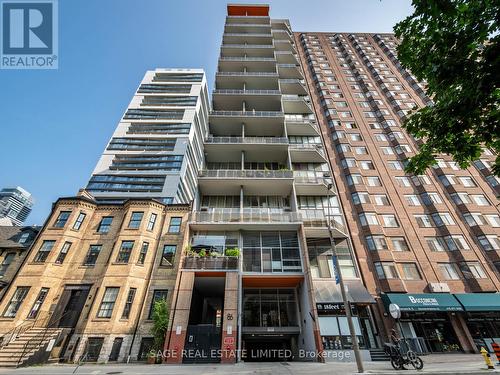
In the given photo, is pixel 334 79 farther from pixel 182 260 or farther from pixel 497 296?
pixel 182 260

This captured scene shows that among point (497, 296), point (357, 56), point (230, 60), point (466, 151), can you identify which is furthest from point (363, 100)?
point (466, 151)

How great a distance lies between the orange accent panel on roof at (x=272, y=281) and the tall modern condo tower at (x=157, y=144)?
122 ft

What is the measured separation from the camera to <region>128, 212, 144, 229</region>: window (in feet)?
69.9

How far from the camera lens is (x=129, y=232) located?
2086 centimetres

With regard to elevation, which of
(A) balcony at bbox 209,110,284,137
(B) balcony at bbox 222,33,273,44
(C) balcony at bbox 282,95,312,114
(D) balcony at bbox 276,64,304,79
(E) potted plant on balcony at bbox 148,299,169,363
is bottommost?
(E) potted plant on balcony at bbox 148,299,169,363

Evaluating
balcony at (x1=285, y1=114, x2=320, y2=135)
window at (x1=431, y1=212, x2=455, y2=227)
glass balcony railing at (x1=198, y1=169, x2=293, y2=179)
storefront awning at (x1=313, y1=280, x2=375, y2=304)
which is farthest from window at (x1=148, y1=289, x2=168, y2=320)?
window at (x1=431, y1=212, x2=455, y2=227)

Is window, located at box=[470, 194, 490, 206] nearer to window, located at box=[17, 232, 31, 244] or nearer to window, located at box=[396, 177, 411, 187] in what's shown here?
window, located at box=[396, 177, 411, 187]

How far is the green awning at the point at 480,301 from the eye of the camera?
20953 mm

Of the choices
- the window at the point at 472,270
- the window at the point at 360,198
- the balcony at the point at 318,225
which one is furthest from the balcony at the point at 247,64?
the window at the point at 472,270

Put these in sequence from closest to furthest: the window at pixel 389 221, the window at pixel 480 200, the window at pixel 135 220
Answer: the window at pixel 135 220
the window at pixel 389 221
the window at pixel 480 200

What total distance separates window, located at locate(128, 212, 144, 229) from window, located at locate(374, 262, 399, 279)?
24578mm

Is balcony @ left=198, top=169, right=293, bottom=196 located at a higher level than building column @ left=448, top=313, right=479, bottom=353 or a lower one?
higher

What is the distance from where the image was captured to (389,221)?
27.9 metres

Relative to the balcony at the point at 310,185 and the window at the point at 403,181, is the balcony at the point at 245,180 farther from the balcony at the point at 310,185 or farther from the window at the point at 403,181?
the window at the point at 403,181
